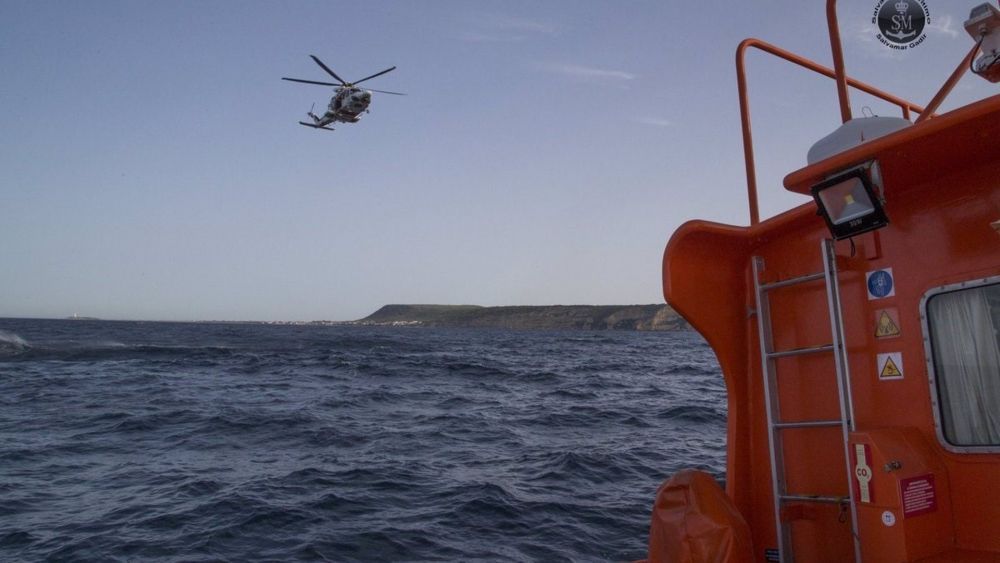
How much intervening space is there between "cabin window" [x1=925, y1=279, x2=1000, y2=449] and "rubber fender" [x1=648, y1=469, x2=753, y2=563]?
4.17 feet

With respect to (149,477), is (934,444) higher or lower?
higher

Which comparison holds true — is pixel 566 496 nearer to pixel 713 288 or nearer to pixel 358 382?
pixel 713 288

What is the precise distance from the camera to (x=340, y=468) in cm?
1107

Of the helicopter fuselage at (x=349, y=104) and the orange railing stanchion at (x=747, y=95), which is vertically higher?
the helicopter fuselage at (x=349, y=104)

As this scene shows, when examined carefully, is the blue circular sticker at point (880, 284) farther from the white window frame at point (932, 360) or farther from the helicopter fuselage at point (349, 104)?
the helicopter fuselage at point (349, 104)

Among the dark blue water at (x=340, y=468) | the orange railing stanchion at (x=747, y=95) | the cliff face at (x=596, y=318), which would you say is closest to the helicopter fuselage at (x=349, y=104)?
the dark blue water at (x=340, y=468)

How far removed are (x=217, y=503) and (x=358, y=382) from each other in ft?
56.6

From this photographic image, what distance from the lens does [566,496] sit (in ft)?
31.2

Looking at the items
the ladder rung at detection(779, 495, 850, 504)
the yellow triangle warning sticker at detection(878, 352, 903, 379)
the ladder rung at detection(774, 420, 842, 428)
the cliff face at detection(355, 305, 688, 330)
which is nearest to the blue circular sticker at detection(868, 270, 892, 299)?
the yellow triangle warning sticker at detection(878, 352, 903, 379)

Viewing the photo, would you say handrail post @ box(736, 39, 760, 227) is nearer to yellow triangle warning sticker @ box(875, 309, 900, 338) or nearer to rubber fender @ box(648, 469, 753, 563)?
yellow triangle warning sticker @ box(875, 309, 900, 338)

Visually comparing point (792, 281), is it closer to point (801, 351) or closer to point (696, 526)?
point (801, 351)

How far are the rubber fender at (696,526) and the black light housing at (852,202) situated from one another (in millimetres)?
1735

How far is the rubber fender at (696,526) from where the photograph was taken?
386cm

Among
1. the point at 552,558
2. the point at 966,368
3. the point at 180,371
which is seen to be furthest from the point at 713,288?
the point at 180,371
